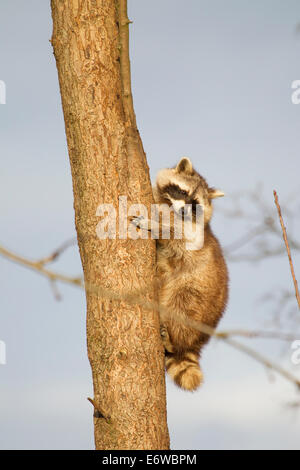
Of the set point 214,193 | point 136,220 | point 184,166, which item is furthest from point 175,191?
point 136,220

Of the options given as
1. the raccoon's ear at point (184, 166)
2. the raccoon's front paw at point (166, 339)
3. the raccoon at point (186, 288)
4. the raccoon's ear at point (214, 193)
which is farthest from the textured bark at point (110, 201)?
the raccoon's ear at point (214, 193)

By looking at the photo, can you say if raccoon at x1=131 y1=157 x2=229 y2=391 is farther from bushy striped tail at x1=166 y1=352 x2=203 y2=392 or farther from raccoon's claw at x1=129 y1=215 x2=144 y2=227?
raccoon's claw at x1=129 y1=215 x2=144 y2=227

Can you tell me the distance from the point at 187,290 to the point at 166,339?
50 cm

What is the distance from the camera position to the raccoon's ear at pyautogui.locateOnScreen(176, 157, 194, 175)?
5.30m

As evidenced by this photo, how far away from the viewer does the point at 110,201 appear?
3.87 m

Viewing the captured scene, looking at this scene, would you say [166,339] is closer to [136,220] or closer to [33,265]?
[136,220]

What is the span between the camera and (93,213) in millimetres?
3877

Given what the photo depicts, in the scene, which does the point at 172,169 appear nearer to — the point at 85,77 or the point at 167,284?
the point at 167,284

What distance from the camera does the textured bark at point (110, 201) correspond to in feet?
12.0

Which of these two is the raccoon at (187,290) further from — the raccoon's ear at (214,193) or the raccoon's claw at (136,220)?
the raccoon's claw at (136,220)
